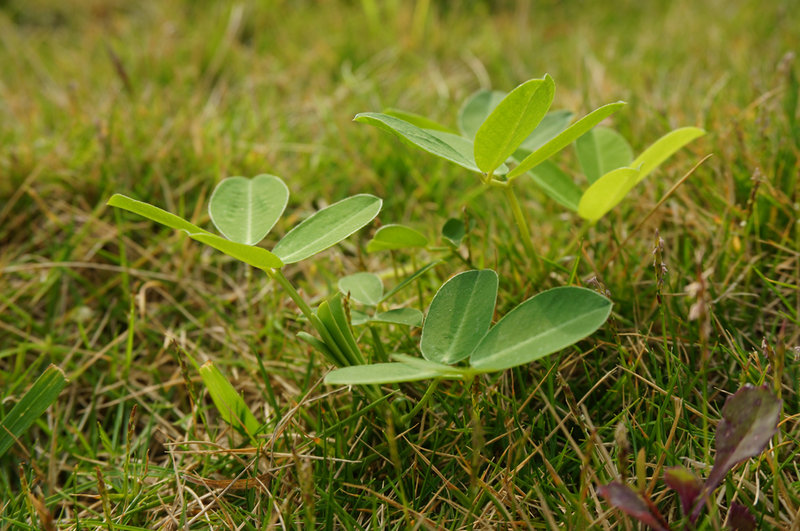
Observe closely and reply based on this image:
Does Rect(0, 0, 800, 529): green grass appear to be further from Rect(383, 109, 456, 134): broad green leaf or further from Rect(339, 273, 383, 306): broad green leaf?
Rect(383, 109, 456, 134): broad green leaf

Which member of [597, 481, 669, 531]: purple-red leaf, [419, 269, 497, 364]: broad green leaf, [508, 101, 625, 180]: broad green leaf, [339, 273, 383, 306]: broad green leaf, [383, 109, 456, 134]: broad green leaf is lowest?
[597, 481, 669, 531]: purple-red leaf

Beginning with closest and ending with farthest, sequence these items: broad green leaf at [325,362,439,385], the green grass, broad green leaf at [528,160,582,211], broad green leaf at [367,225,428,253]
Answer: broad green leaf at [325,362,439,385] → the green grass → broad green leaf at [367,225,428,253] → broad green leaf at [528,160,582,211]

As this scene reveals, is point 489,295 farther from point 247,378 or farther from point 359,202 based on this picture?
point 247,378

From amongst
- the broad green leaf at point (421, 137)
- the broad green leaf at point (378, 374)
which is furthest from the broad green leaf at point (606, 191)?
the broad green leaf at point (378, 374)

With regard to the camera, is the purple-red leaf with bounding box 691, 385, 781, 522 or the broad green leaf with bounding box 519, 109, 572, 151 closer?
the purple-red leaf with bounding box 691, 385, 781, 522

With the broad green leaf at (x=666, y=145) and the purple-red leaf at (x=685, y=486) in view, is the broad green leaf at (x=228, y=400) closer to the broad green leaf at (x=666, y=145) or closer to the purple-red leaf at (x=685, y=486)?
the purple-red leaf at (x=685, y=486)

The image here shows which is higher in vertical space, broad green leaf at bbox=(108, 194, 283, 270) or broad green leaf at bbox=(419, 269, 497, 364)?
broad green leaf at bbox=(108, 194, 283, 270)

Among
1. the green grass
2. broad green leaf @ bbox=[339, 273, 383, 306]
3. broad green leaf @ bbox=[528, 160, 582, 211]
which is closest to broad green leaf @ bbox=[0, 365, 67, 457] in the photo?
the green grass

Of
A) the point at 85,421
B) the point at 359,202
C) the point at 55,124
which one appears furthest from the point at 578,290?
the point at 55,124
